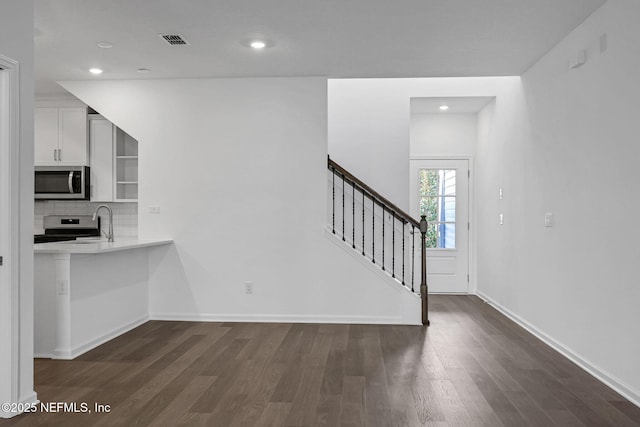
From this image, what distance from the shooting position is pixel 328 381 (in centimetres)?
363

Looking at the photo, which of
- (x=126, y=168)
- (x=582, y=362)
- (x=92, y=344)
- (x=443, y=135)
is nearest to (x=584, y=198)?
(x=582, y=362)

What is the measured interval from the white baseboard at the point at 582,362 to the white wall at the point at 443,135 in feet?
8.63

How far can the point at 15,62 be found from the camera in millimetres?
2996

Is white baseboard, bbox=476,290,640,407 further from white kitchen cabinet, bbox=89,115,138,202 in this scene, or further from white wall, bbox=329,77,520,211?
white kitchen cabinet, bbox=89,115,138,202

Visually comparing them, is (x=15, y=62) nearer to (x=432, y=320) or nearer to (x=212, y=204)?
(x=212, y=204)

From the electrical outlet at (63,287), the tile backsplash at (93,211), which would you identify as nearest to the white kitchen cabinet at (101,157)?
the tile backsplash at (93,211)

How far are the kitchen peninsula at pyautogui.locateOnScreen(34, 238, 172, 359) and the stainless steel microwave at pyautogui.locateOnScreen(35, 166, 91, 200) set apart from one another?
167cm

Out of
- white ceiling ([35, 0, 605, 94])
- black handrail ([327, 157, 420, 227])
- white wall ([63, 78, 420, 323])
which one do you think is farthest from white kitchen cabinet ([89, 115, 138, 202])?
black handrail ([327, 157, 420, 227])

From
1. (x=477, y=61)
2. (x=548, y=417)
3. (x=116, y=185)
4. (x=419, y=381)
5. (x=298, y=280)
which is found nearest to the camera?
(x=548, y=417)

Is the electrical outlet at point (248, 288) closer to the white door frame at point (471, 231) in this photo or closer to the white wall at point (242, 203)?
the white wall at point (242, 203)

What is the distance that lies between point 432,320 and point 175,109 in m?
3.78

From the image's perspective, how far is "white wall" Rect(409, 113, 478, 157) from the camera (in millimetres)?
7605

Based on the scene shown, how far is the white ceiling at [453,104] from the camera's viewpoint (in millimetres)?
6656

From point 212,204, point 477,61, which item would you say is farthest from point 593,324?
point 212,204
